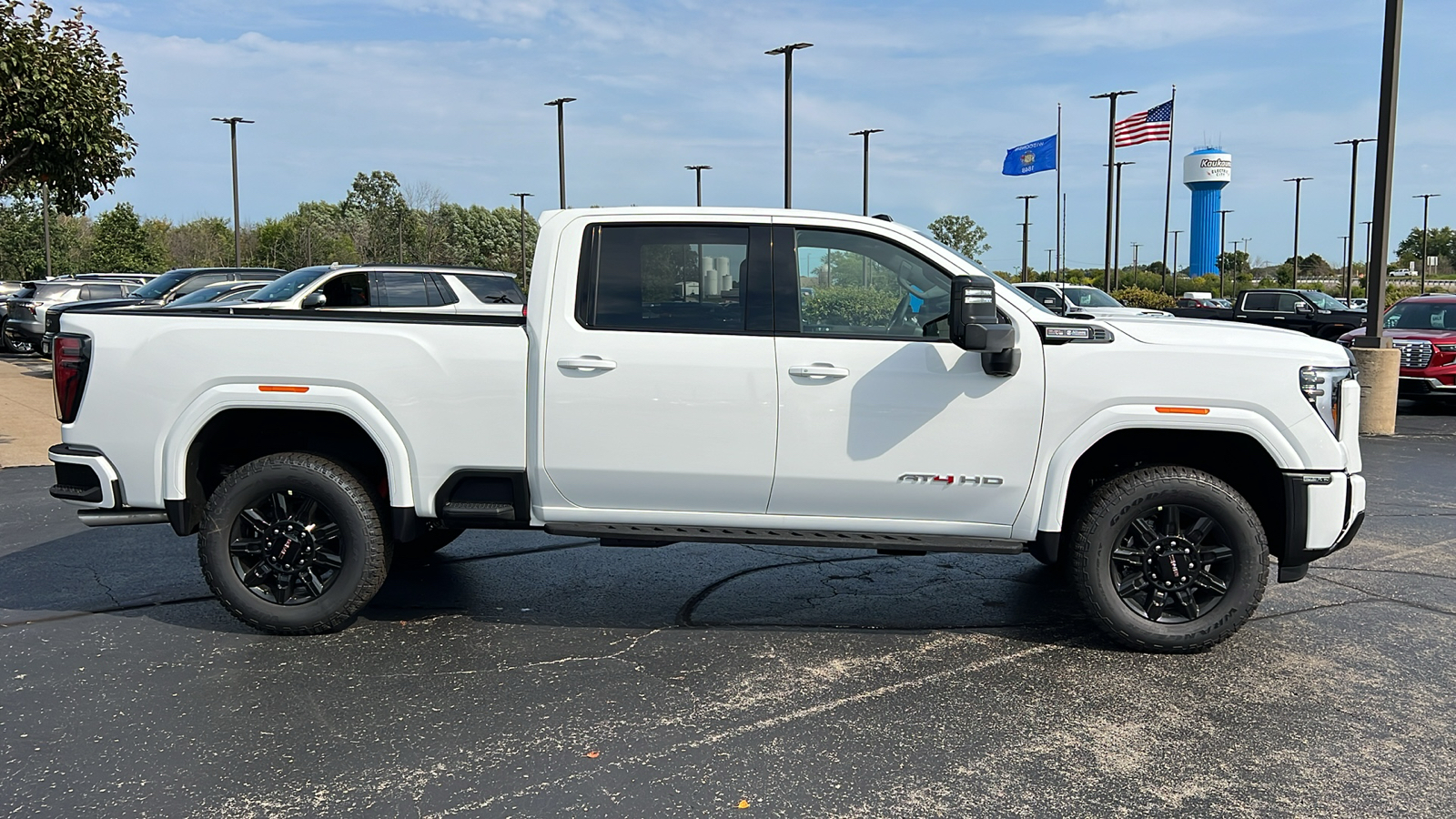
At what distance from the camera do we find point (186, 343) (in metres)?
5.06

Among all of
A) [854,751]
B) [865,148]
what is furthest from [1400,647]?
[865,148]

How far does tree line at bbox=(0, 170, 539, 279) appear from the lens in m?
52.1

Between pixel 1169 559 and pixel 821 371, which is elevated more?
pixel 821 371

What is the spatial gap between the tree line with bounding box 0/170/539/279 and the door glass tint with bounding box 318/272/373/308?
35.8m

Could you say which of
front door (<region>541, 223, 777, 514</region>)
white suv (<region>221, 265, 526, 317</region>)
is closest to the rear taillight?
front door (<region>541, 223, 777, 514</region>)

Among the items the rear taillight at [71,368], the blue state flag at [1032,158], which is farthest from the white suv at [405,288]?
the blue state flag at [1032,158]

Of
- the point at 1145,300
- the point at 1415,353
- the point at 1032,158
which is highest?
the point at 1032,158

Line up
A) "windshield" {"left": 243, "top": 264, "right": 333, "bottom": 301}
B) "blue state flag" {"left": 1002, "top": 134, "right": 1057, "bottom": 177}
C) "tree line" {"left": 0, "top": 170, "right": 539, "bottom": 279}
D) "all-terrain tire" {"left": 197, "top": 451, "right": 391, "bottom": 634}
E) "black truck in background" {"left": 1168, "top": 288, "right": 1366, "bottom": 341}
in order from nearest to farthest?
"all-terrain tire" {"left": 197, "top": 451, "right": 391, "bottom": 634}, "windshield" {"left": 243, "top": 264, "right": 333, "bottom": 301}, "black truck in background" {"left": 1168, "top": 288, "right": 1366, "bottom": 341}, "blue state flag" {"left": 1002, "top": 134, "right": 1057, "bottom": 177}, "tree line" {"left": 0, "top": 170, "right": 539, "bottom": 279}

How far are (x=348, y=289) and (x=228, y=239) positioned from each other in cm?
5674

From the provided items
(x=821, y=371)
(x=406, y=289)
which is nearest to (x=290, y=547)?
(x=821, y=371)

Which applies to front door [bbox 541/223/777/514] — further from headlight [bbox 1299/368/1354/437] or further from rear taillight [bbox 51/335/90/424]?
headlight [bbox 1299/368/1354/437]

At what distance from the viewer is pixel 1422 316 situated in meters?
16.4

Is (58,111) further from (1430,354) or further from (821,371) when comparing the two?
(1430,354)

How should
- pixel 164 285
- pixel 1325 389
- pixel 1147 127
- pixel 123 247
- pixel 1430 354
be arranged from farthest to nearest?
pixel 123 247 < pixel 1147 127 < pixel 164 285 < pixel 1430 354 < pixel 1325 389
